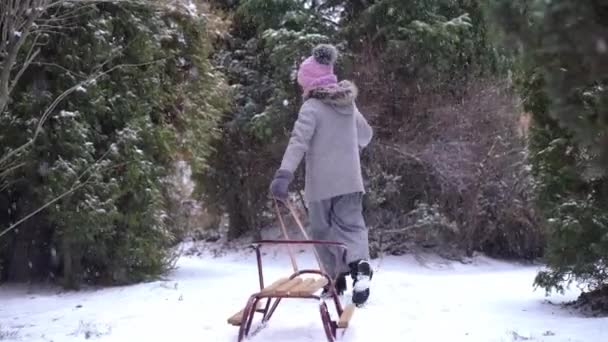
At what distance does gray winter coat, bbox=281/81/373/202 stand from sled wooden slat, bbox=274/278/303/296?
0.87m

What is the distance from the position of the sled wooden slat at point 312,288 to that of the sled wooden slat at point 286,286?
9 cm

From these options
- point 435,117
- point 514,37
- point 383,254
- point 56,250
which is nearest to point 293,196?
point 383,254

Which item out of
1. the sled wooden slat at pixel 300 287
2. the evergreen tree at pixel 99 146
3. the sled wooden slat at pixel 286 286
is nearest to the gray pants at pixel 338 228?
the sled wooden slat at pixel 286 286

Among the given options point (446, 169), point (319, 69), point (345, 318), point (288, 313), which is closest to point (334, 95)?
point (319, 69)

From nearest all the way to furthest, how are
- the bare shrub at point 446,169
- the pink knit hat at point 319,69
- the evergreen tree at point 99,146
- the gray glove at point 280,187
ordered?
1. the gray glove at point 280,187
2. the pink knit hat at point 319,69
3. the evergreen tree at point 99,146
4. the bare shrub at point 446,169

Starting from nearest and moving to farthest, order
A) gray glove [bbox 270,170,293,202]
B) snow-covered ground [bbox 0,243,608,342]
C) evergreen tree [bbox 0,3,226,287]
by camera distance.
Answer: snow-covered ground [bbox 0,243,608,342] → gray glove [bbox 270,170,293,202] → evergreen tree [bbox 0,3,226,287]

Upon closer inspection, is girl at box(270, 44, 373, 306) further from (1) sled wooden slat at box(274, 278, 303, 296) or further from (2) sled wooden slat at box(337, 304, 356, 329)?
(2) sled wooden slat at box(337, 304, 356, 329)

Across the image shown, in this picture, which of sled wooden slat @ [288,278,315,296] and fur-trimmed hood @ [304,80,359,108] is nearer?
sled wooden slat @ [288,278,315,296]

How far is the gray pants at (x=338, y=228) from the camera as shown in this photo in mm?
5773

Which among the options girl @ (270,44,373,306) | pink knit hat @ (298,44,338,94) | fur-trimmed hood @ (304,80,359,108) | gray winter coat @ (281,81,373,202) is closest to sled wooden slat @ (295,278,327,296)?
girl @ (270,44,373,306)

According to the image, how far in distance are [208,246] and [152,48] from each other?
5.36 metres

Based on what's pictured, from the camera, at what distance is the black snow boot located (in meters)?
5.52

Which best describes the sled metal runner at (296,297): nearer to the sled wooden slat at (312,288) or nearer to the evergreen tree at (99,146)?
the sled wooden slat at (312,288)

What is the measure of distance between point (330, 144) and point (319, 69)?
57cm
